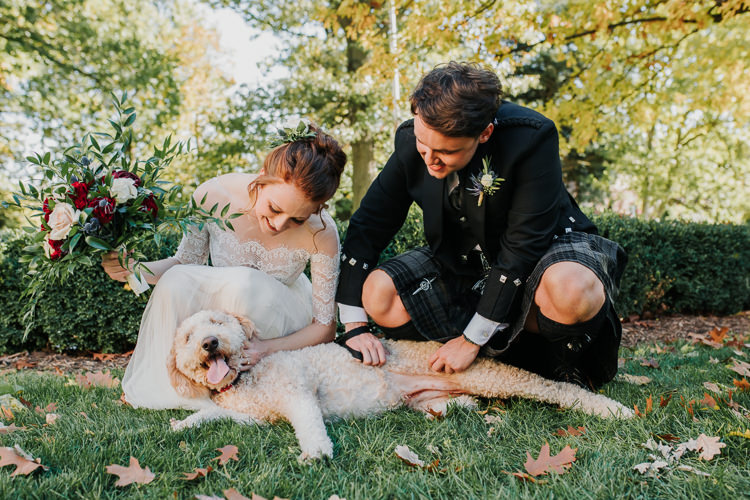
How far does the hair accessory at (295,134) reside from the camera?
312 centimetres

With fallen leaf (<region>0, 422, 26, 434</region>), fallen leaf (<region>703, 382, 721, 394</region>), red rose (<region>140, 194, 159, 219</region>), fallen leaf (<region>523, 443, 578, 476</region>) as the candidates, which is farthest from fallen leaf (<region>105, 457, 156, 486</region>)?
fallen leaf (<region>703, 382, 721, 394</region>)

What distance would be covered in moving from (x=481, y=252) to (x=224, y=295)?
1.58m

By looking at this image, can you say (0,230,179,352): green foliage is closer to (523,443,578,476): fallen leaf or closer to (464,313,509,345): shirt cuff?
(464,313,509,345): shirt cuff

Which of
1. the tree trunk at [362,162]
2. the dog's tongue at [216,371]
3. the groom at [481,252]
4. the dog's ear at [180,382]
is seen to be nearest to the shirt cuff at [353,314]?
the groom at [481,252]

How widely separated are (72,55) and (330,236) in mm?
11601

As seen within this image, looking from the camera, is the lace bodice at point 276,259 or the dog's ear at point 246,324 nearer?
the dog's ear at point 246,324

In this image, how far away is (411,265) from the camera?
3258 mm

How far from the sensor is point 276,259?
11.3ft

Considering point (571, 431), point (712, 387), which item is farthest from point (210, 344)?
point (712, 387)

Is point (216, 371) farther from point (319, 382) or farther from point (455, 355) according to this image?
point (455, 355)

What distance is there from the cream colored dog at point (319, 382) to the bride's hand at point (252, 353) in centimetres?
4

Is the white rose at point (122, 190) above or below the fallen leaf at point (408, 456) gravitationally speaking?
above

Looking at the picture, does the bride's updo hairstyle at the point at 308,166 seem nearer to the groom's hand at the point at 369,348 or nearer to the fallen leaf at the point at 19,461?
the groom's hand at the point at 369,348

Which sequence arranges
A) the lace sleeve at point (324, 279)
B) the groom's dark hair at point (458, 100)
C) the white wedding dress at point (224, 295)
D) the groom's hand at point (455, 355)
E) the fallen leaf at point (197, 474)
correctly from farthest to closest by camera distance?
1. the lace sleeve at point (324, 279)
2. the white wedding dress at point (224, 295)
3. the groom's hand at point (455, 355)
4. the groom's dark hair at point (458, 100)
5. the fallen leaf at point (197, 474)
